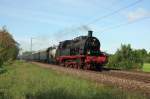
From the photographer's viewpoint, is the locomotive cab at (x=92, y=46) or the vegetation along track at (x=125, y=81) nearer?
the vegetation along track at (x=125, y=81)

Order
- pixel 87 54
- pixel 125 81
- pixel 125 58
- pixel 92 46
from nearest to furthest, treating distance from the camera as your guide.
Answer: pixel 125 81, pixel 87 54, pixel 92 46, pixel 125 58

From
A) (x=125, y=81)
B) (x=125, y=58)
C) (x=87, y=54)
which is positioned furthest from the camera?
(x=125, y=58)

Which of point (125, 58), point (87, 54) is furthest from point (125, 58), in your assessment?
point (87, 54)

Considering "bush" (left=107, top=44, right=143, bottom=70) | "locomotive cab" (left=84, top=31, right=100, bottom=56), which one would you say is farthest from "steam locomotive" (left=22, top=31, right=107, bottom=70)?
"bush" (left=107, top=44, right=143, bottom=70)

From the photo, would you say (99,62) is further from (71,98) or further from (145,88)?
(71,98)

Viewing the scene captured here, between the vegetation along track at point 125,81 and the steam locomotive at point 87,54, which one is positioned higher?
the steam locomotive at point 87,54

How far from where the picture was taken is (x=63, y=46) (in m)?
46.8

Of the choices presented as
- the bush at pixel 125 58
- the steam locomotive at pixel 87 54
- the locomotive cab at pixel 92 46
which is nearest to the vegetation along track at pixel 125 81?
the steam locomotive at pixel 87 54

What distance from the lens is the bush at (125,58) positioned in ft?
188

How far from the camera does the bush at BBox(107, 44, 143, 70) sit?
57281 millimetres

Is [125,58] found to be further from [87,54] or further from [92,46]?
[87,54]

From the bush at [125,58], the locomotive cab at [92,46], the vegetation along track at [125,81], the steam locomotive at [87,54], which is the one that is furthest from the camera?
the bush at [125,58]

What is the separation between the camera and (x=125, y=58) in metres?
59.5

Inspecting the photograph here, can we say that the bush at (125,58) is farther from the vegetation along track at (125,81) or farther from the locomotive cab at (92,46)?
the vegetation along track at (125,81)
